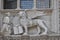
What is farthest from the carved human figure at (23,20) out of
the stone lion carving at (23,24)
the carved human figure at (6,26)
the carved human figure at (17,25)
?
the carved human figure at (6,26)

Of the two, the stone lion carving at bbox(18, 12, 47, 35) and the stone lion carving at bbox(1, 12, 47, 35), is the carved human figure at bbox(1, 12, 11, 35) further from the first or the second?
the stone lion carving at bbox(18, 12, 47, 35)

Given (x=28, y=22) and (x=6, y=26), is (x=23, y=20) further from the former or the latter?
(x=6, y=26)

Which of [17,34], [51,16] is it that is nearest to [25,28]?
[17,34]

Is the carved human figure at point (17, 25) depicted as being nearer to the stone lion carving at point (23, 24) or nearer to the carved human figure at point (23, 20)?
the stone lion carving at point (23, 24)

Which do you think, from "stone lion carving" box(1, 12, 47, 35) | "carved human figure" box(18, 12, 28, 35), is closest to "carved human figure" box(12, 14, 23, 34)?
"stone lion carving" box(1, 12, 47, 35)

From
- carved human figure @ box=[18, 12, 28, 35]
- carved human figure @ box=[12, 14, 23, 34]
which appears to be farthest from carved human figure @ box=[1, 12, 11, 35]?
carved human figure @ box=[18, 12, 28, 35]

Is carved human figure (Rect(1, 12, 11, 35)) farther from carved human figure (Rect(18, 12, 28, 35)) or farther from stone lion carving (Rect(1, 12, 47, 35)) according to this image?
carved human figure (Rect(18, 12, 28, 35))

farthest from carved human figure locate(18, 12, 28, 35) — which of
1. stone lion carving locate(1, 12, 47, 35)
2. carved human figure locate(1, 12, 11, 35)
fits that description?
carved human figure locate(1, 12, 11, 35)

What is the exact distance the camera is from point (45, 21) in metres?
8.79

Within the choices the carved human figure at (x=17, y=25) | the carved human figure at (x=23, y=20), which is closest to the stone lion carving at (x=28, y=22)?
the carved human figure at (x=23, y=20)

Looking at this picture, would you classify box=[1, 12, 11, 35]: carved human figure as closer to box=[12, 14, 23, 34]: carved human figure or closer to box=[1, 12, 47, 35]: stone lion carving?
box=[1, 12, 47, 35]: stone lion carving

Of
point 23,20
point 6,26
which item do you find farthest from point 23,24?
point 6,26

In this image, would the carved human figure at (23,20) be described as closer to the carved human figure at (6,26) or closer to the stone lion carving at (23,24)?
the stone lion carving at (23,24)

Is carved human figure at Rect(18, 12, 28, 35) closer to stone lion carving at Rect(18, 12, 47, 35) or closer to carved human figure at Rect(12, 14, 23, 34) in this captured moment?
stone lion carving at Rect(18, 12, 47, 35)
